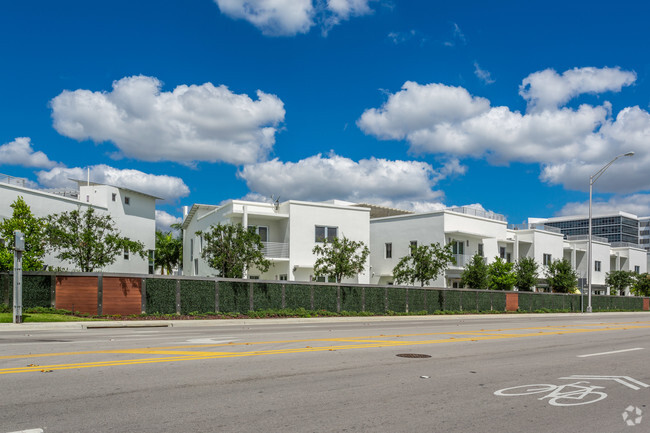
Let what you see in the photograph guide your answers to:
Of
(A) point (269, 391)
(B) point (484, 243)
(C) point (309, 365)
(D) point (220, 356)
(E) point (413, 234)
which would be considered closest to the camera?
(A) point (269, 391)

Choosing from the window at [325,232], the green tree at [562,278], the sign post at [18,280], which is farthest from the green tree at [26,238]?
the green tree at [562,278]

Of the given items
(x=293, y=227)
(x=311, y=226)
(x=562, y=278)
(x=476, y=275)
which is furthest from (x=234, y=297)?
(x=562, y=278)

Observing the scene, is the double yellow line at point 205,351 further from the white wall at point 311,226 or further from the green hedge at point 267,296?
the white wall at point 311,226

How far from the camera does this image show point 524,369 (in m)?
11.0

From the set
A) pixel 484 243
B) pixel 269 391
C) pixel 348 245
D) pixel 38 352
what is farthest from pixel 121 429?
pixel 484 243

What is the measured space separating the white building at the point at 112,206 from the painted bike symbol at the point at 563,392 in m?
36.3

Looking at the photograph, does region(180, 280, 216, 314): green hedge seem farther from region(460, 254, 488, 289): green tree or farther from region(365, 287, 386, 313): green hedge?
region(460, 254, 488, 289): green tree

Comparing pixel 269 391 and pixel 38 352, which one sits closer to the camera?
pixel 269 391

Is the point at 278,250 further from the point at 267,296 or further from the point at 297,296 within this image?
the point at 267,296

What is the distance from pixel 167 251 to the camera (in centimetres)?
7612

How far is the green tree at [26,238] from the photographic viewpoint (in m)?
28.9

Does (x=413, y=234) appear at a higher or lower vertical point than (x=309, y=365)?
higher

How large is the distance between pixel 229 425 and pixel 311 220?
124 ft

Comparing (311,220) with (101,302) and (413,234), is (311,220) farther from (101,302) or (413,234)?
(101,302)
